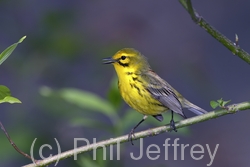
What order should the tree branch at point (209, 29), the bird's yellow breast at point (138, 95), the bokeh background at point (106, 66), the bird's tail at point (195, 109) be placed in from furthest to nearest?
the bokeh background at point (106, 66), the bird's tail at point (195, 109), the bird's yellow breast at point (138, 95), the tree branch at point (209, 29)

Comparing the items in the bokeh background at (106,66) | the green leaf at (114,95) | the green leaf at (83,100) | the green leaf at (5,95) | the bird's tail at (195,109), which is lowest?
the green leaf at (5,95)

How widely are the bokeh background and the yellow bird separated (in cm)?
55

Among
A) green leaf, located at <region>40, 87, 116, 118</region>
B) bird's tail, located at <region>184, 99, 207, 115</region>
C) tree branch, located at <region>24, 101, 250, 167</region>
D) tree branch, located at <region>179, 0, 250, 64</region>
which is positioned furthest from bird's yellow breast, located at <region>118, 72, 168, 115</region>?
tree branch, located at <region>179, 0, 250, 64</region>

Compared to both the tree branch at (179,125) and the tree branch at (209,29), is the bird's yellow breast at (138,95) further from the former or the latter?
the tree branch at (209,29)

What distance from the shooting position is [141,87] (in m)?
3.66

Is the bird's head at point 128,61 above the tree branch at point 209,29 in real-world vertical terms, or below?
above

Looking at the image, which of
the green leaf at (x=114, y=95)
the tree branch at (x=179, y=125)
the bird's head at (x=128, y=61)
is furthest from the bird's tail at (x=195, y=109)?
the tree branch at (x=179, y=125)

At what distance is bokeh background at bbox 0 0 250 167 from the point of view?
4.21 metres

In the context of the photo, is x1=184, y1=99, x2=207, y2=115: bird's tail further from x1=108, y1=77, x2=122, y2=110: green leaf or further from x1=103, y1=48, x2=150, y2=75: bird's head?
x1=108, y1=77, x2=122, y2=110: green leaf

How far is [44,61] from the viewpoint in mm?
4348

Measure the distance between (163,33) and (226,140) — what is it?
1.70 metres

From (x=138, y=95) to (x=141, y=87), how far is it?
0.36ft

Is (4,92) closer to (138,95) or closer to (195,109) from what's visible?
(138,95)

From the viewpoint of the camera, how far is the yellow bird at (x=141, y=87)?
3.47 meters
